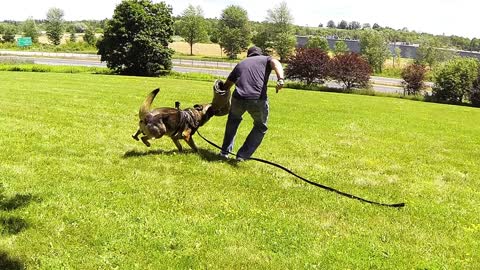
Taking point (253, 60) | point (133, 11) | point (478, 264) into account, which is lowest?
point (478, 264)

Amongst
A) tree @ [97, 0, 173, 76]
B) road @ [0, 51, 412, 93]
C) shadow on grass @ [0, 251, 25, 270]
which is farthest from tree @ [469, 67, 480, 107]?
shadow on grass @ [0, 251, 25, 270]

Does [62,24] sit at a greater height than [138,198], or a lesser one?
greater

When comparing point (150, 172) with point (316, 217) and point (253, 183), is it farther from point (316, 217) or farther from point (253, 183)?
point (316, 217)

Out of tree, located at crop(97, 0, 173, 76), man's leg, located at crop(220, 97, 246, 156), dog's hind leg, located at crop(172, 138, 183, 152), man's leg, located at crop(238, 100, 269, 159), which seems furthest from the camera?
tree, located at crop(97, 0, 173, 76)

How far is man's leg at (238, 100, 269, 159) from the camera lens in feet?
24.5

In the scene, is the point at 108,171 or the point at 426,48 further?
the point at 426,48

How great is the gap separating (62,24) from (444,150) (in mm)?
93095

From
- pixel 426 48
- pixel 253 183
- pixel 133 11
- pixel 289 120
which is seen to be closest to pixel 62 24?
pixel 133 11

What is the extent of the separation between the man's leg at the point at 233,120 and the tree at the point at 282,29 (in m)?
66.3

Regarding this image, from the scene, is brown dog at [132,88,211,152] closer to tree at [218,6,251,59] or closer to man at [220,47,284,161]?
man at [220,47,284,161]

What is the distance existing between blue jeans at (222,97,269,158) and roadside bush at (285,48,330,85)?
33255 millimetres

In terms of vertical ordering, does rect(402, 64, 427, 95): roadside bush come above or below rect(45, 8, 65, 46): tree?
below

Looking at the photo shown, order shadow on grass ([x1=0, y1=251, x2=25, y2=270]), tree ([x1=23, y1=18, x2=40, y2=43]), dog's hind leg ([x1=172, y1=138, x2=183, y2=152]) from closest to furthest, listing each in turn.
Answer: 1. shadow on grass ([x1=0, y1=251, x2=25, y2=270])
2. dog's hind leg ([x1=172, y1=138, x2=183, y2=152])
3. tree ([x1=23, y1=18, x2=40, y2=43])

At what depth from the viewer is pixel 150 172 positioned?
711 cm
